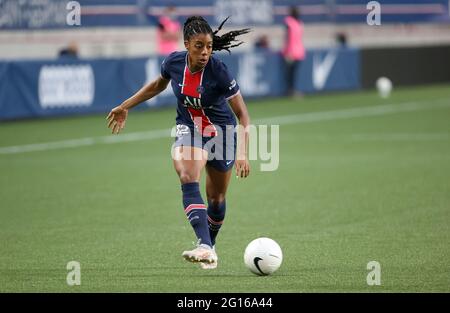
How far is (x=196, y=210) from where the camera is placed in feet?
30.1

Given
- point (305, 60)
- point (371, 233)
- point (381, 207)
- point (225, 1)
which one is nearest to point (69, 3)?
point (225, 1)

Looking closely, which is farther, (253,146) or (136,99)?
(253,146)

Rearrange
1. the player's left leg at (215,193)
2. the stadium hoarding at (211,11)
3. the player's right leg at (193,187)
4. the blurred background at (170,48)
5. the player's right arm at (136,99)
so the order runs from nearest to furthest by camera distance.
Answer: the player's right leg at (193,187) → the player's left leg at (215,193) → the player's right arm at (136,99) → the blurred background at (170,48) → the stadium hoarding at (211,11)

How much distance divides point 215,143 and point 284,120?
1517cm

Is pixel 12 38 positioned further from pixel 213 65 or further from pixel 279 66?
pixel 213 65

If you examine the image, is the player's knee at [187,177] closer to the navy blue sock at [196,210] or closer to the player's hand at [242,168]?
the navy blue sock at [196,210]

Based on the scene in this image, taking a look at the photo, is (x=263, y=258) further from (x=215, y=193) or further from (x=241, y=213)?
(x=241, y=213)

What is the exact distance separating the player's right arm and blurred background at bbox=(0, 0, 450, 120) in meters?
11.9

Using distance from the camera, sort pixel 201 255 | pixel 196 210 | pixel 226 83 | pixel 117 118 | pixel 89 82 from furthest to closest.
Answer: pixel 89 82, pixel 117 118, pixel 226 83, pixel 196 210, pixel 201 255

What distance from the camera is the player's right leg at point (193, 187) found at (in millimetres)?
9121

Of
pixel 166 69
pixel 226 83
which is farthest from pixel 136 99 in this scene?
pixel 226 83

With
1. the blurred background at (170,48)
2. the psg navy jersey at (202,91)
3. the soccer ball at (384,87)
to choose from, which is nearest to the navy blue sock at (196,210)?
the psg navy jersey at (202,91)

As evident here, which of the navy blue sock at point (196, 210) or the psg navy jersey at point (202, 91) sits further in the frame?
the psg navy jersey at point (202, 91)

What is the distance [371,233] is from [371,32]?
95.5ft
